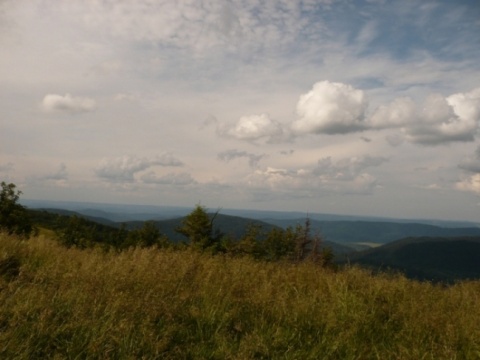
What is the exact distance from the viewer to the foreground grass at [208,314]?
→ 3.76 meters

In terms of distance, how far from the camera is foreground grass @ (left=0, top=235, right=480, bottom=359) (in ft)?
12.3

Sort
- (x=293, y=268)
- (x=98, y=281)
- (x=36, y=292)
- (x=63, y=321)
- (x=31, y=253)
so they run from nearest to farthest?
(x=63, y=321) < (x=36, y=292) < (x=98, y=281) < (x=31, y=253) < (x=293, y=268)

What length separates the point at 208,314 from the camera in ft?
15.4

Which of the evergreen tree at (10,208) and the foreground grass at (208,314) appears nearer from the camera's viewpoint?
the foreground grass at (208,314)

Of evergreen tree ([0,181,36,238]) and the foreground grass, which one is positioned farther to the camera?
evergreen tree ([0,181,36,238])

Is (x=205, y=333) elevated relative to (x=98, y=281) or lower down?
lower down

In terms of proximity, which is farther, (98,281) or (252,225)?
(252,225)

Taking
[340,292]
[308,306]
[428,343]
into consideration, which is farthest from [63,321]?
[428,343]

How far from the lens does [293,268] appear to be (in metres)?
7.86

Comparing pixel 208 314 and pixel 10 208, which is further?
pixel 10 208

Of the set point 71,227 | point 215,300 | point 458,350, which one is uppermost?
point 215,300

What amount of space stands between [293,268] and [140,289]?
3768 millimetres

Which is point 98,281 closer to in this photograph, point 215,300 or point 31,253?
point 215,300

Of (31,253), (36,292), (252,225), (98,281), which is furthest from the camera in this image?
(252,225)
